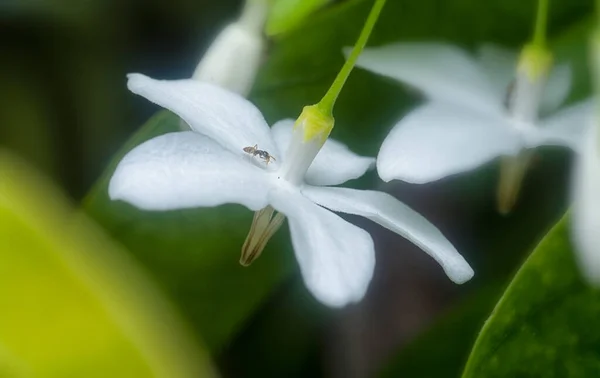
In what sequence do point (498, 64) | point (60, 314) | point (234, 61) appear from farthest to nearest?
point (498, 64) < point (234, 61) < point (60, 314)

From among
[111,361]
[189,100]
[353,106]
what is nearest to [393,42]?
[353,106]

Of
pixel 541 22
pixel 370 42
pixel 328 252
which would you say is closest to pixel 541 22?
pixel 541 22

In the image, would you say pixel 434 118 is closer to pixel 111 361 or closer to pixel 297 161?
pixel 297 161

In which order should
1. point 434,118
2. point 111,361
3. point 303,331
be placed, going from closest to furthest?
point 111,361
point 434,118
point 303,331

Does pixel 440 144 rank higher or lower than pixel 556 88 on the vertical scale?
lower

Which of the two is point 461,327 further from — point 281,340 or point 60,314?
point 60,314

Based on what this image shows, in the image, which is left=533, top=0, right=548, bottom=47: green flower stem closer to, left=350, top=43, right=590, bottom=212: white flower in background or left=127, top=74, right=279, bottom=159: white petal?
left=350, top=43, right=590, bottom=212: white flower in background

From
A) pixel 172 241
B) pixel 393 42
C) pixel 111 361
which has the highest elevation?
pixel 393 42
